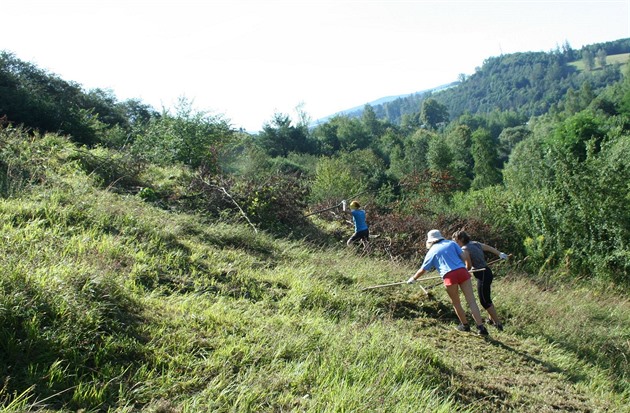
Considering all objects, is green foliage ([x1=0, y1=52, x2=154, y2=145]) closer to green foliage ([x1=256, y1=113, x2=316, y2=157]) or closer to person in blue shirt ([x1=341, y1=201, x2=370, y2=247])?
person in blue shirt ([x1=341, y1=201, x2=370, y2=247])

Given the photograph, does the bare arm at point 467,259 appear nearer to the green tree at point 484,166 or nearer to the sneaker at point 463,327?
the sneaker at point 463,327

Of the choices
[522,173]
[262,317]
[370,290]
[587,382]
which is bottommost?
[522,173]

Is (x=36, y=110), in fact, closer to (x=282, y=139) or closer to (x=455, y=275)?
(x=455, y=275)

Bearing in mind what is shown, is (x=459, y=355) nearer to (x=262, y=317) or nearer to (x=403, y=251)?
(x=262, y=317)

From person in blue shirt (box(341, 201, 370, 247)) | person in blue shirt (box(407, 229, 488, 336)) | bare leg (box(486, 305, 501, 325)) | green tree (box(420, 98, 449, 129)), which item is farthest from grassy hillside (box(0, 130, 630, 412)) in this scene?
green tree (box(420, 98, 449, 129))

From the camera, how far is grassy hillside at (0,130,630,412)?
3.45 metres

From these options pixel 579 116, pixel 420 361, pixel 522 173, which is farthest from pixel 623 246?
pixel 579 116

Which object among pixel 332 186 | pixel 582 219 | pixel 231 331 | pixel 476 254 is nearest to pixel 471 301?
pixel 476 254

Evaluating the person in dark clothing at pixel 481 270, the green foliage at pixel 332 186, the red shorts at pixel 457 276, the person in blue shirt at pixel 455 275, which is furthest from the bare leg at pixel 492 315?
the green foliage at pixel 332 186

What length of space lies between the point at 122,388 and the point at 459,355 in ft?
13.6

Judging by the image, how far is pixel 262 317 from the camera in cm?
498

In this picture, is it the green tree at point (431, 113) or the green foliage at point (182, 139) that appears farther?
the green tree at point (431, 113)

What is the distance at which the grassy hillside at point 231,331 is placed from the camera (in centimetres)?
345

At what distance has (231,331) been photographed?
443 centimetres
